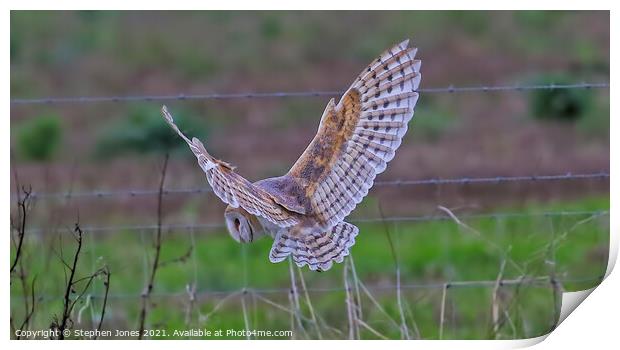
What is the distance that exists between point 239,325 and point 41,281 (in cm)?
86

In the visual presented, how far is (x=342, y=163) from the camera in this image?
126 inches

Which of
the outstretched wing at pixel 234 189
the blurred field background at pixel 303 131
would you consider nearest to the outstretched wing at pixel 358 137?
→ the outstretched wing at pixel 234 189

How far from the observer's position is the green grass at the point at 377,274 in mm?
4172

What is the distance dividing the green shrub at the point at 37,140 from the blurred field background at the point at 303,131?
2 centimetres

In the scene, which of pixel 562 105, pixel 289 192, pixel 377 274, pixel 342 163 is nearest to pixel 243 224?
pixel 289 192

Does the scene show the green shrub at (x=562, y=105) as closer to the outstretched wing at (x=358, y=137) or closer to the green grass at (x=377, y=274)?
the green grass at (x=377, y=274)

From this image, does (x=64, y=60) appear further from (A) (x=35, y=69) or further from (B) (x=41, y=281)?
(B) (x=41, y=281)

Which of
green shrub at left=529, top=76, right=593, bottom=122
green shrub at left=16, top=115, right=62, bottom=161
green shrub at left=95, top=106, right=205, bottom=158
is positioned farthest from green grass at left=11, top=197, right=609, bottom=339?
green shrub at left=16, top=115, right=62, bottom=161

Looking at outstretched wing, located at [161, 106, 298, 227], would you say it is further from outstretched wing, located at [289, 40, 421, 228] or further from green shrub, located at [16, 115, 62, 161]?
green shrub, located at [16, 115, 62, 161]

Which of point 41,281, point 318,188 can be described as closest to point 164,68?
point 41,281

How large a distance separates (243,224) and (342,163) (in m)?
0.36

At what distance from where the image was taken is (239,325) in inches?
173

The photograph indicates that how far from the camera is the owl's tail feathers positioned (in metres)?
3.16

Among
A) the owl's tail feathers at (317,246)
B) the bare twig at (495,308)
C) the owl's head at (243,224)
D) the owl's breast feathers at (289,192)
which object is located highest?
the owl's breast feathers at (289,192)
